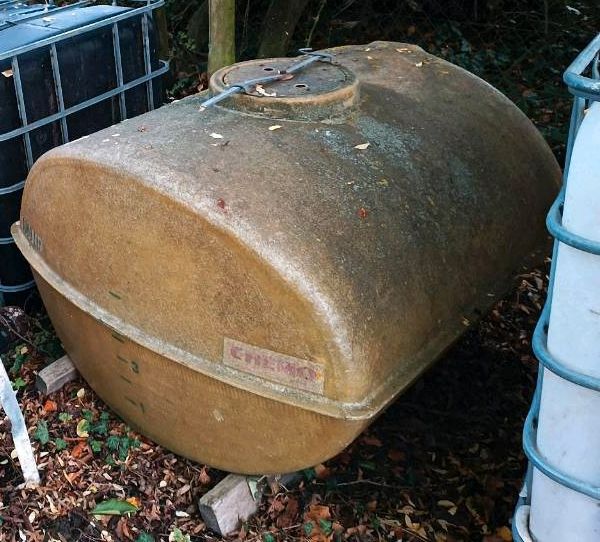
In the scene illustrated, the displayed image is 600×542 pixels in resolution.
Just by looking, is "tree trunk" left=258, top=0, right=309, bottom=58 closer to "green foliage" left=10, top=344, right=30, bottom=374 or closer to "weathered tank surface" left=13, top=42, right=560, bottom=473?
"weathered tank surface" left=13, top=42, right=560, bottom=473

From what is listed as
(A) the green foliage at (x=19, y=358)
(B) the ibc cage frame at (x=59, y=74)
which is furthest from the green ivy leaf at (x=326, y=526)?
(B) the ibc cage frame at (x=59, y=74)

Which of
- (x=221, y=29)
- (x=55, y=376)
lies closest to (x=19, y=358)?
(x=55, y=376)

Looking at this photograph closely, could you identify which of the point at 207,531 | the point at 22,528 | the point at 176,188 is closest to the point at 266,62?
the point at 176,188

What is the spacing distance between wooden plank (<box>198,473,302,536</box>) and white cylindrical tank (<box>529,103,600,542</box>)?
1.11 meters

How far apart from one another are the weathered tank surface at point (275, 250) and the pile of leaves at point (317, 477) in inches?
8.8

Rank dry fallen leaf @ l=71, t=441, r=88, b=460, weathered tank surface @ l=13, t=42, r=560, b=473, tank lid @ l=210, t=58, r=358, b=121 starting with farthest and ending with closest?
dry fallen leaf @ l=71, t=441, r=88, b=460
tank lid @ l=210, t=58, r=358, b=121
weathered tank surface @ l=13, t=42, r=560, b=473

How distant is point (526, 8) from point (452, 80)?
353 cm

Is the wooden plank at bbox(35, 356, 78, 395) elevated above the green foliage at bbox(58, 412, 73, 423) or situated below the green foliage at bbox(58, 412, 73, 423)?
above

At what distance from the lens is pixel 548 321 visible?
1.59 metres

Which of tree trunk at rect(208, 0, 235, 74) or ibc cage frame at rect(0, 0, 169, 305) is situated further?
tree trunk at rect(208, 0, 235, 74)

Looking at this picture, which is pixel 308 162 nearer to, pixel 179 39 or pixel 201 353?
pixel 201 353

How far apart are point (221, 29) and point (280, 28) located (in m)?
1.18

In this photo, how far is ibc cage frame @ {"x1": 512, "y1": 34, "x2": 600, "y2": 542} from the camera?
1.37 m

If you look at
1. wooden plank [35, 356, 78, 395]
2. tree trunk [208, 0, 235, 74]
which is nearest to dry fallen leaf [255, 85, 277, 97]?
wooden plank [35, 356, 78, 395]
